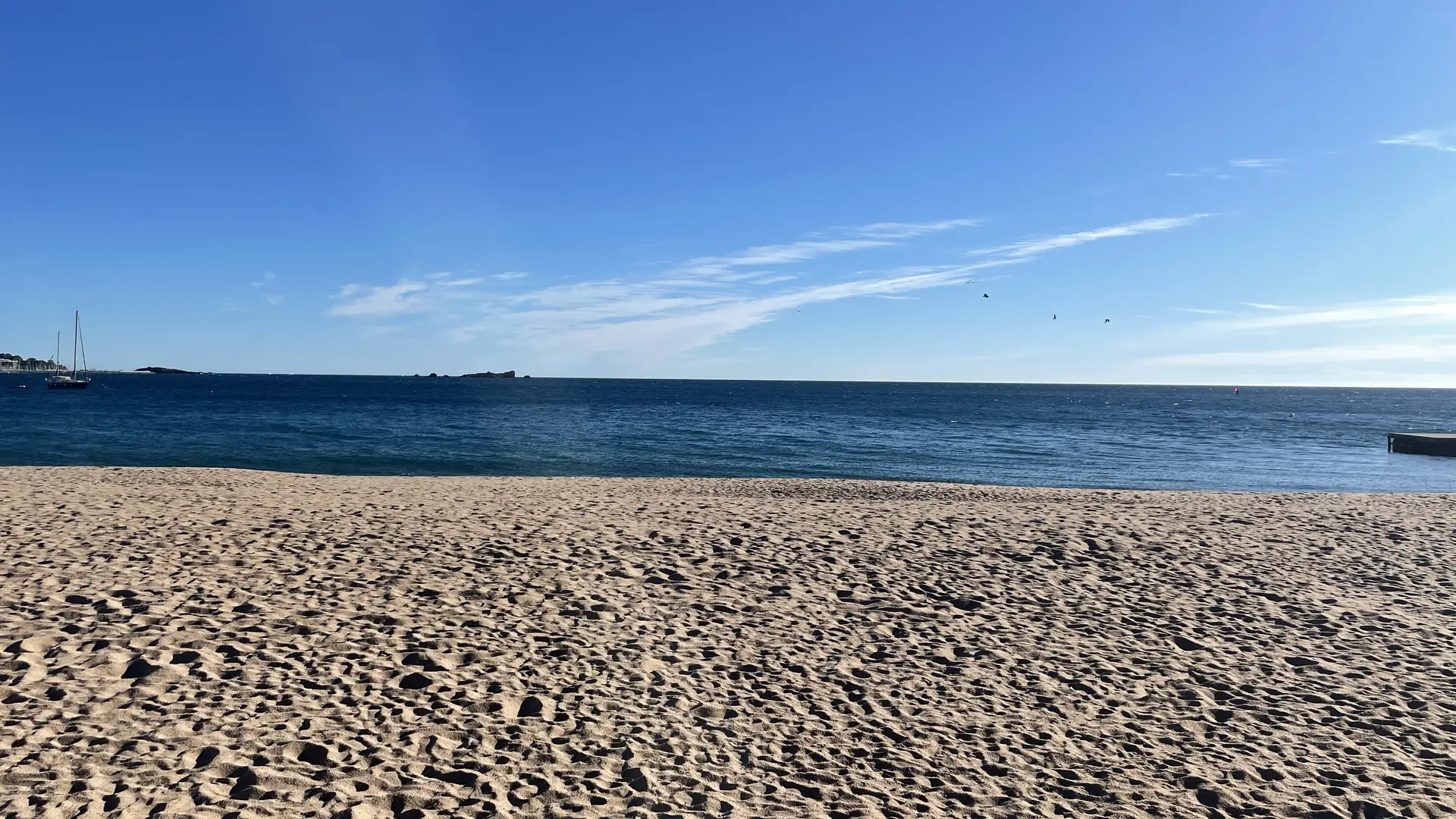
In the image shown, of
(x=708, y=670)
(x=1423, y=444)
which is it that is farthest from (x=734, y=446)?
(x=1423, y=444)

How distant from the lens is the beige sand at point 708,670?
5238 millimetres

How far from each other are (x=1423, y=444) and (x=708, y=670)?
159 feet

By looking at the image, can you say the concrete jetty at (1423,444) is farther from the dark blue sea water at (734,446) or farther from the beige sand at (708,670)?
the beige sand at (708,670)

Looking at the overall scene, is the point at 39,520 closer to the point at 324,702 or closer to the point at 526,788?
the point at 324,702

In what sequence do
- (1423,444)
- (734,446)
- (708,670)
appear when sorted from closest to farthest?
(708,670), (734,446), (1423,444)

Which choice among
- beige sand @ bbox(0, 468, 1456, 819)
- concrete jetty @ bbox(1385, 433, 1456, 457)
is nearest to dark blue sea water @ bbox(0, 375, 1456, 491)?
concrete jetty @ bbox(1385, 433, 1456, 457)

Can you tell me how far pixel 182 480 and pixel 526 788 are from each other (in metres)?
18.4

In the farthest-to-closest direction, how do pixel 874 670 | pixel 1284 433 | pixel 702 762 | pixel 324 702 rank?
pixel 1284 433 → pixel 874 670 → pixel 324 702 → pixel 702 762

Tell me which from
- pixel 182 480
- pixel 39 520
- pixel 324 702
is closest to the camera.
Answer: pixel 324 702

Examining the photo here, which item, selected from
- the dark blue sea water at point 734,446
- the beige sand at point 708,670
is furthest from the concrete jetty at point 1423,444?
the beige sand at point 708,670

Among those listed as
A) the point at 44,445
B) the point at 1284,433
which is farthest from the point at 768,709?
the point at 1284,433

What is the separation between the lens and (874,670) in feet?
23.9

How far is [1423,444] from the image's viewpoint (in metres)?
40.5

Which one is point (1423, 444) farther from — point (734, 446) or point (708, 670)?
point (708, 670)
